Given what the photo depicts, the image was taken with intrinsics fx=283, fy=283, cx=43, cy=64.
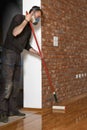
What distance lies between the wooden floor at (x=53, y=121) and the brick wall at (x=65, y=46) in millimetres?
486

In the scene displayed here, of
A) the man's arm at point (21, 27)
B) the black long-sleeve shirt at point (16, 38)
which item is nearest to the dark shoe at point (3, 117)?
the black long-sleeve shirt at point (16, 38)

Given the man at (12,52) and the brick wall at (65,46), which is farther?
the brick wall at (65,46)

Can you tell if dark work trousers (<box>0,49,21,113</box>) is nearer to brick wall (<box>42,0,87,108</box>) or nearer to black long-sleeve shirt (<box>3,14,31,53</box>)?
black long-sleeve shirt (<box>3,14,31,53</box>)

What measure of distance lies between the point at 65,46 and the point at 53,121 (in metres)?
2.09

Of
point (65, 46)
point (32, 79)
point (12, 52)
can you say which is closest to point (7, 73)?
point (12, 52)

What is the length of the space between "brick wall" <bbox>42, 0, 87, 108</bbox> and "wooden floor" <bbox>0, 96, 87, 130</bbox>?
1.59 ft

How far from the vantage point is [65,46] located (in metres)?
5.54

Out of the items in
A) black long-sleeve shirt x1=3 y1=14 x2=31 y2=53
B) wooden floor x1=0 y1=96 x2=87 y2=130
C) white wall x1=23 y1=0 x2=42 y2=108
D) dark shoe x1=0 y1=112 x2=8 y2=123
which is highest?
black long-sleeve shirt x1=3 y1=14 x2=31 y2=53

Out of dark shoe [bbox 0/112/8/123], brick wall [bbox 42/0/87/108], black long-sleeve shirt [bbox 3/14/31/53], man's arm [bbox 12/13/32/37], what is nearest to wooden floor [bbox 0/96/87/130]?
dark shoe [bbox 0/112/8/123]

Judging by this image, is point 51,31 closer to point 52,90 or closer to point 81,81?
point 52,90

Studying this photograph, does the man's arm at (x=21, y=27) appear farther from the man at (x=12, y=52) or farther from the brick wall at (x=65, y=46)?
the brick wall at (x=65, y=46)

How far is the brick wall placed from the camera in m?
4.82

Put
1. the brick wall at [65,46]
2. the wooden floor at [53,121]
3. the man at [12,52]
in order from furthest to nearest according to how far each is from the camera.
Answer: the brick wall at [65,46], the man at [12,52], the wooden floor at [53,121]

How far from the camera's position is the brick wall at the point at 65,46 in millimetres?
4824
